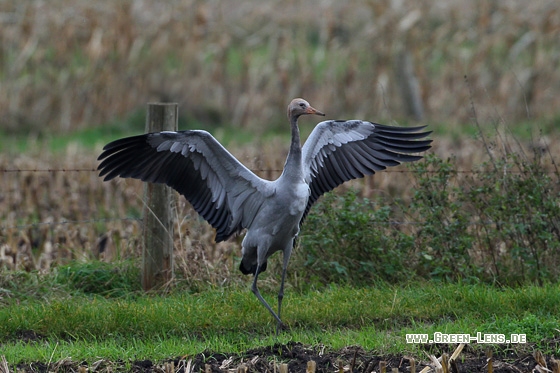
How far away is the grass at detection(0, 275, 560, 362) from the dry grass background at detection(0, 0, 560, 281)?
9.33 meters

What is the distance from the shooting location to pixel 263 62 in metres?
18.5

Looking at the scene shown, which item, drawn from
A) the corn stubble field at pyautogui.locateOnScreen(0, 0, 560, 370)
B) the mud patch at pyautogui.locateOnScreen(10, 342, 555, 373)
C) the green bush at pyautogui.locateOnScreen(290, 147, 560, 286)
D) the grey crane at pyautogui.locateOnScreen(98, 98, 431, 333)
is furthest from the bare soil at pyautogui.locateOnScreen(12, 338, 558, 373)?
the corn stubble field at pyautogui.locateOnScreen(0, 0, 560, 370)

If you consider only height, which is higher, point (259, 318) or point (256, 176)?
point (256, 176)

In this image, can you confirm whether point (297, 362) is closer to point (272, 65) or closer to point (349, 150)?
point (349, 150)

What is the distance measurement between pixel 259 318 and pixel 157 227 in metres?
1.41

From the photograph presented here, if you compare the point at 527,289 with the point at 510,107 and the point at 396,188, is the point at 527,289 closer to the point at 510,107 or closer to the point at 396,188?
the point at 396,188

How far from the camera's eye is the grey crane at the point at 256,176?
7145 mm

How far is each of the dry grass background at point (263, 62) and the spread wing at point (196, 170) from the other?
9.62 m

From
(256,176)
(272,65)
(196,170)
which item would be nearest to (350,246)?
(256,176)

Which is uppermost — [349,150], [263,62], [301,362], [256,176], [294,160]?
[263,62]

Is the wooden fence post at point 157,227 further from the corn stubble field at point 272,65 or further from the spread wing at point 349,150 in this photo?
the corn stubble field at point 272,65

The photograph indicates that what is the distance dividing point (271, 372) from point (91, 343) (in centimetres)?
178

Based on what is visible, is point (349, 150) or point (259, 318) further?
→ point (349, 150)

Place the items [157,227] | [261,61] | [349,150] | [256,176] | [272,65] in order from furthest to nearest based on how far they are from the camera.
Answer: [261,61]
[272,65]
[157,227]
[349,150]
[256,176]
